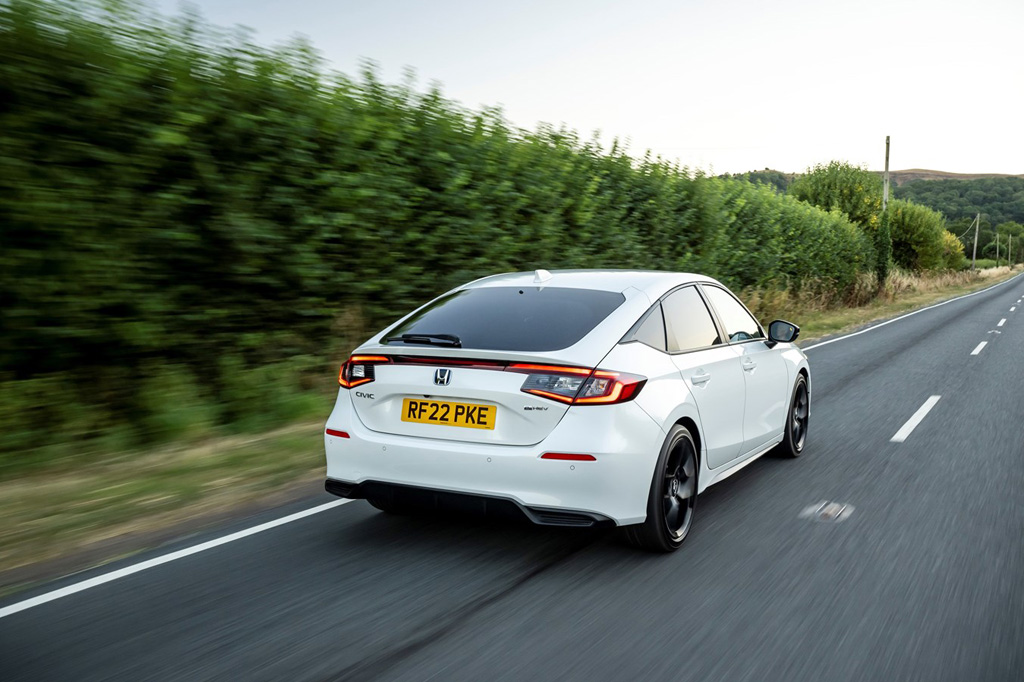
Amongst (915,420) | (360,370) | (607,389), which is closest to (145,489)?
(360,370)

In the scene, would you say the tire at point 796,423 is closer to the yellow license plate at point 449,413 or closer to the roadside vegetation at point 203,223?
the yellow license plate at point 449,413

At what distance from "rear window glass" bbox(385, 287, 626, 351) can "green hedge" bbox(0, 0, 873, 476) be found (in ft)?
9.60

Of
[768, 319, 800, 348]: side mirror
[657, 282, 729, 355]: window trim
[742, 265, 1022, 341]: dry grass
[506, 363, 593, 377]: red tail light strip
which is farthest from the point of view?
[742, 265, 1022, 341]: dry grass

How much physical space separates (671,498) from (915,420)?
5.26 m

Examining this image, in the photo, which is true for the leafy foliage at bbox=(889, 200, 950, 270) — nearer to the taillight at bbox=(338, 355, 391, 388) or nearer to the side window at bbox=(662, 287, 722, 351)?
the side window at bbox=(662, 287, 722, 351)

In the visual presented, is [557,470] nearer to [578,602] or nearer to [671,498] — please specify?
[578,602]

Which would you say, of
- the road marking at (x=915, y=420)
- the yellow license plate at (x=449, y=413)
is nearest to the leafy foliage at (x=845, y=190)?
the road marking at (x=915, y=420)

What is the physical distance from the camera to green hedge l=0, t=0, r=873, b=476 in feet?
19.4

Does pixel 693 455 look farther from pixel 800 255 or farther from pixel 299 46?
pixel 800 255

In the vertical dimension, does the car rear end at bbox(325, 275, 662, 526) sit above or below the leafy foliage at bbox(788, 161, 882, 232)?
below

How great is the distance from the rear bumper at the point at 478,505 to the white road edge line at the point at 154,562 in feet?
3.19

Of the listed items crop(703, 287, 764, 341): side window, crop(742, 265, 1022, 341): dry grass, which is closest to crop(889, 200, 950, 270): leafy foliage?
crop(742, 265, 1022, 341): dry grass

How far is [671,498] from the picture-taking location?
4.54m

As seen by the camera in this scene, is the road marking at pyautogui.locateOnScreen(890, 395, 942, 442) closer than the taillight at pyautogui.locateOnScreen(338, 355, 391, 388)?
No
